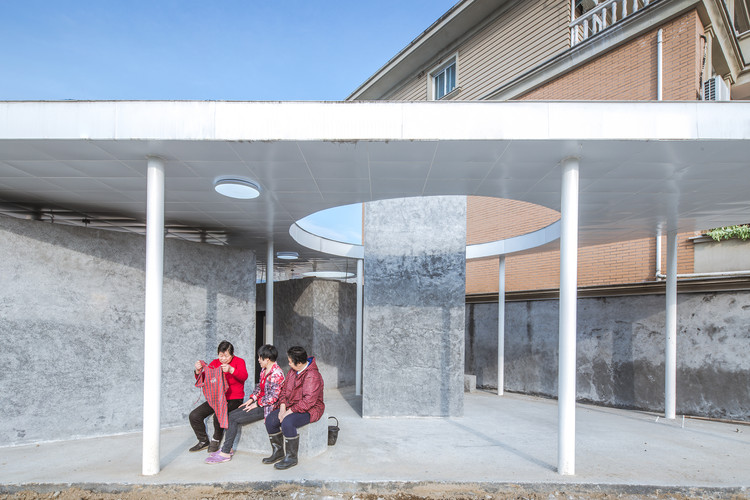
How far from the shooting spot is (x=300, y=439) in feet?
18.4

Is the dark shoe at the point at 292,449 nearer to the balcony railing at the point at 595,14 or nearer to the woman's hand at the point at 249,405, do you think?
the woman's hand at the point at 249,405

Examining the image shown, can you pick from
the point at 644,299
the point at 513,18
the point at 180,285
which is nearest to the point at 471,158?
the point at 180,285

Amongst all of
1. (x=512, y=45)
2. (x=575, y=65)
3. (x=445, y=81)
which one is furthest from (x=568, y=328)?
(x=445, y=81)

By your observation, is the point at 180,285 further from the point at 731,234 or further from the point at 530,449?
the point at 731,234

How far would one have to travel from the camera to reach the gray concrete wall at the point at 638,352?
8703mm

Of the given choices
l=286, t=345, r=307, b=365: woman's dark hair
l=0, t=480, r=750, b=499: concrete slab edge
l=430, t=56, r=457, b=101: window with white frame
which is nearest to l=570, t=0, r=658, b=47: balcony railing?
l=430, t=56, r=457, b=101: window with white frame

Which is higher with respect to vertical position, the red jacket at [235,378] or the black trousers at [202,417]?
the red jacket at [235,378]

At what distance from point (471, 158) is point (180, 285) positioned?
538 centimetres

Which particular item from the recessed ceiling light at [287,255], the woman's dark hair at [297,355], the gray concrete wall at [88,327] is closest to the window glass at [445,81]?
the recessed ceiling light at [287,255]

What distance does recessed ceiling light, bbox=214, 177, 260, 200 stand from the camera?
5875 mm

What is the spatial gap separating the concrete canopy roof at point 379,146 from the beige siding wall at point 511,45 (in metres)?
8.59

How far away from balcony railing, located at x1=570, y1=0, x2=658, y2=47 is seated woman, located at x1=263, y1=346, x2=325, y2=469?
11.3 m

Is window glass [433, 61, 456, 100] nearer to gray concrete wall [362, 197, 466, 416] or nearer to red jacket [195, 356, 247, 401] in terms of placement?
gray concrete wall [362, 197, 466, 416]

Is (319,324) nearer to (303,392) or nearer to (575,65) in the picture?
(303,392)
